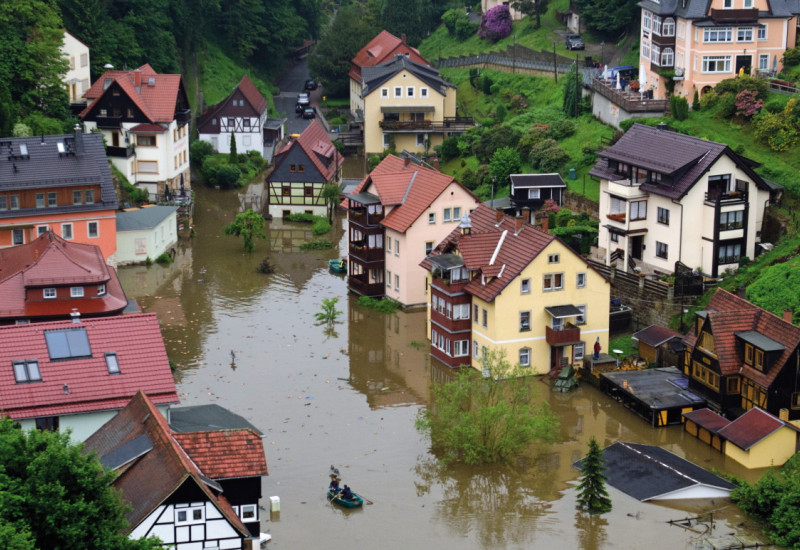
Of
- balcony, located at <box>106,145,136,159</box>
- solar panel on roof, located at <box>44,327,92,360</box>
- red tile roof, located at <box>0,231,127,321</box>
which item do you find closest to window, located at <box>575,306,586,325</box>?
red tile roof, located at <box>0,231,127,321</box>

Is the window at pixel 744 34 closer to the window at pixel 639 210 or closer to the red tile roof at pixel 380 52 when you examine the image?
the window at pixel 639 210

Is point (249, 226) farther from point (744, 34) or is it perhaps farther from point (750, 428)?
point (750, 428)

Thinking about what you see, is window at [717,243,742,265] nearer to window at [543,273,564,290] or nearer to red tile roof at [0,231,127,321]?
window at [543,273,564,290]

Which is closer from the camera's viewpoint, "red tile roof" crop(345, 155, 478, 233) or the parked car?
"red tile roof" crop(345, 155, 478, 233)

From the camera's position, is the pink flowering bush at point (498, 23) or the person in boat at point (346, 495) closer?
the person in boat at point (346, 495)

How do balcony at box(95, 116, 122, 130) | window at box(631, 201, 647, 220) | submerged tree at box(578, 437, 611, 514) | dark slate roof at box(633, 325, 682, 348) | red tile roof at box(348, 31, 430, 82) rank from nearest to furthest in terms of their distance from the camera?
submerged tree at box(578, 437, 611, 514) < dark slate roof at box(633, 325, 682, 348) < window at box(631, 201, 647, 220) < balcony at box(95, 116, 122, 130) < red tile roof at box(348, 31, 430, 82)

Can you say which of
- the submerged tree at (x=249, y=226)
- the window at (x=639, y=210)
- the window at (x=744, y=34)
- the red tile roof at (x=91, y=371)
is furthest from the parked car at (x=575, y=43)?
the red tile roof at (x=91, y=371)
